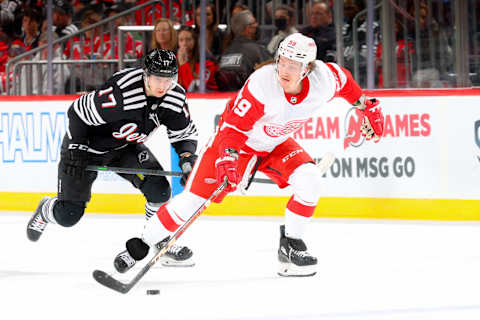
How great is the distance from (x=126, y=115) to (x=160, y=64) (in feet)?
1.38

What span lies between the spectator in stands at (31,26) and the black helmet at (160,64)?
16.0 ft

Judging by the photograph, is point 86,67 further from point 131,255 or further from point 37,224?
→ point 131,255

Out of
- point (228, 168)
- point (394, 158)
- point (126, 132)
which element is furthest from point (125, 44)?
point (228, 168)

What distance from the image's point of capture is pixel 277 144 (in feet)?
13.6

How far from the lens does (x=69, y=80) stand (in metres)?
7.54

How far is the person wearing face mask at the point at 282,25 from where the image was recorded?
22.1 feet

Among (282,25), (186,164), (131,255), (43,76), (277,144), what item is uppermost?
(282,25)

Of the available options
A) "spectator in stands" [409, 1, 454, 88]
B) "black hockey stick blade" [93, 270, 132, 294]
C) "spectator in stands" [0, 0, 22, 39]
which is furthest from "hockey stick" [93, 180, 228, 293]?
"spectator in stands" [0, 0, 22, 39]

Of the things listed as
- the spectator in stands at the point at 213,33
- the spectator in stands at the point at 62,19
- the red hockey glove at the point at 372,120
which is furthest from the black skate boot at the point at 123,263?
the spectator in stands at the point at 62,19

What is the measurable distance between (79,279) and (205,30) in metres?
3.35

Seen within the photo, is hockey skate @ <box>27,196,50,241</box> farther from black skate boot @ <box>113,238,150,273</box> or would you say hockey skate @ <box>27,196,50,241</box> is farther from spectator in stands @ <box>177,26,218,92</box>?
spectator in stands @ <box>177,26,218,92</box>

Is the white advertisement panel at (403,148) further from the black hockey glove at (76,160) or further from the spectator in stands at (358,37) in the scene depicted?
the black hockey glove at (76,160)

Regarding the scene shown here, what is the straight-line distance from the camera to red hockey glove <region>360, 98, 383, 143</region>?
4.19 metres

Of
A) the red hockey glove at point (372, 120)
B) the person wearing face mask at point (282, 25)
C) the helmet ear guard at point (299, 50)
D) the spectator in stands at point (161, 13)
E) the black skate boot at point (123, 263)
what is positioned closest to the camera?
the helmet ear guard at point (299, 50)
